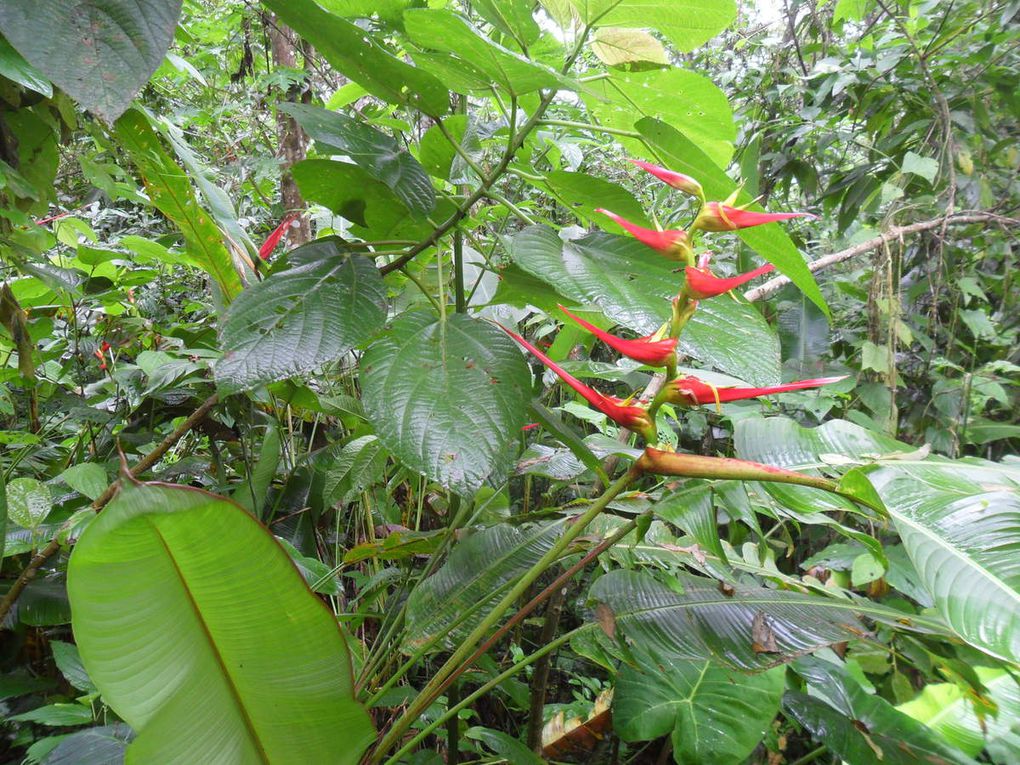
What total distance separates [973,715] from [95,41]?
1211mm

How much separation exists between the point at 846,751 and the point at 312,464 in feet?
2.93

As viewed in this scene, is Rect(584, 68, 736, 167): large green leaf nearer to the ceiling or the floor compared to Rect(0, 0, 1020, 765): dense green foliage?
nearer to the ceiling

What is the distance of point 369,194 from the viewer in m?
0.60

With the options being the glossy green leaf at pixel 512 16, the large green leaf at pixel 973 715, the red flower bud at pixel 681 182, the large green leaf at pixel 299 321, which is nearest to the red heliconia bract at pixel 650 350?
the red flower bud at pixel 681 182

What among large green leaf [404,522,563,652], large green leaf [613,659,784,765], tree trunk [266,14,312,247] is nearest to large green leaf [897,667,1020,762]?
large green leaf [613,659,784,765]

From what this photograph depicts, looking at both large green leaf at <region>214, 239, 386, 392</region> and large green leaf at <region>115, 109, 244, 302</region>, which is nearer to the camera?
large green leaf at <region>214, 239, 386, 392</region>

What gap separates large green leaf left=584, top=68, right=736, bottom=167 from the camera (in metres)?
0.57

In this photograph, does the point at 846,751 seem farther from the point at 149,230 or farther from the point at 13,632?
the point at 149,230

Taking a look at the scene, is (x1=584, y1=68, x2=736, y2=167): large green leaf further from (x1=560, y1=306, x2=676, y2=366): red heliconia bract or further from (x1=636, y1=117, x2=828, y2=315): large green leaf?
(x1=560, y1=306, x2=676, y2=366): red heliconia bract

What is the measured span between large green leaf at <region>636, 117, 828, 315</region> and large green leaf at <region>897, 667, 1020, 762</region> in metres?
0.62

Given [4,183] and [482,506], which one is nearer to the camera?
[4,183]

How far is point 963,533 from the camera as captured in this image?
41cm

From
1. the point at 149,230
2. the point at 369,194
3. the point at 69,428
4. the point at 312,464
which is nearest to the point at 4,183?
the point at 369,194

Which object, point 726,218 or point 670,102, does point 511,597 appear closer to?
point 726,218
